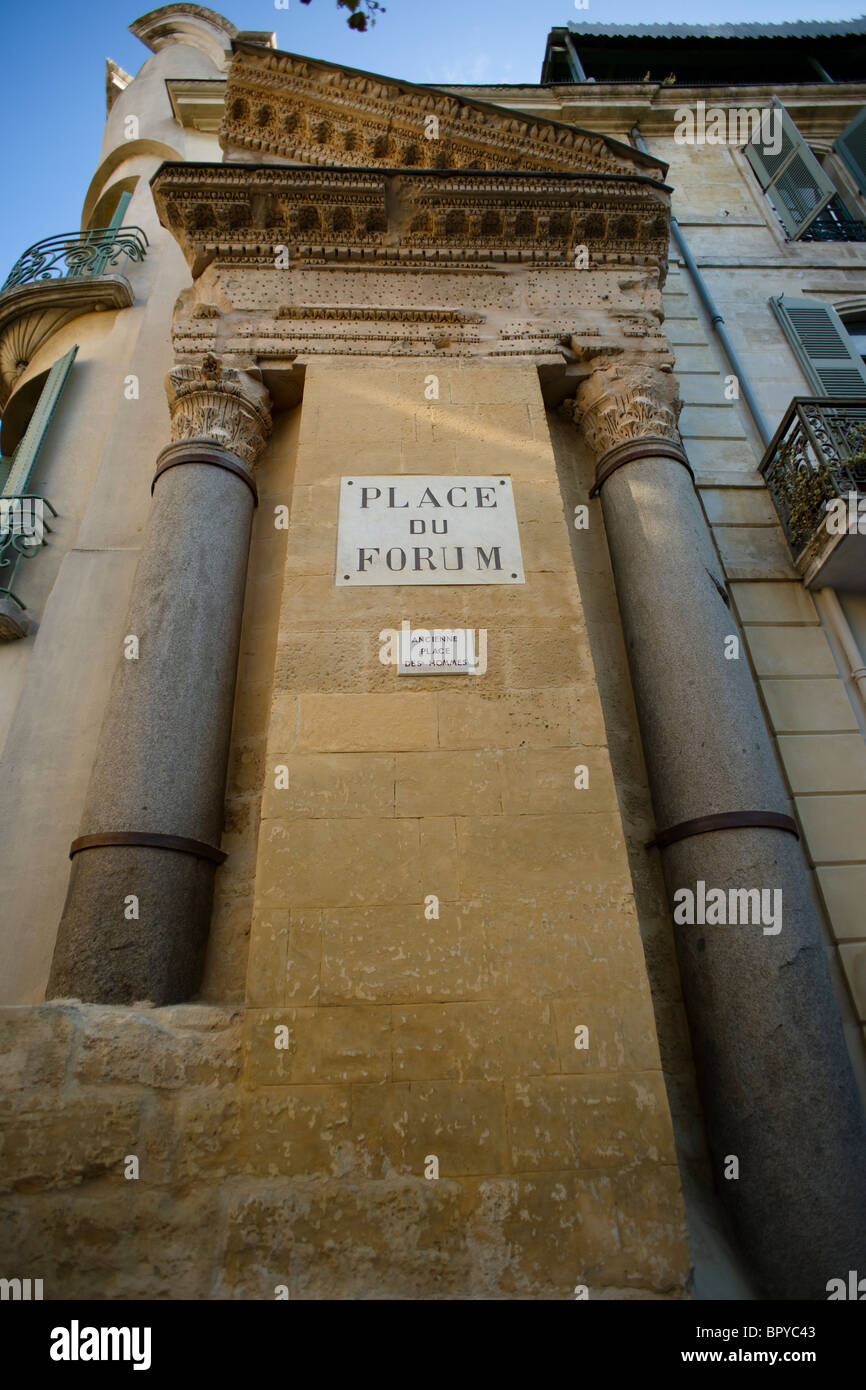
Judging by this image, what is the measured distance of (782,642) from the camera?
5.94m

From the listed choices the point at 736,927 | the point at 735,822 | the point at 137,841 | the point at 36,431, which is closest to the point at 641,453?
the point at 735,822


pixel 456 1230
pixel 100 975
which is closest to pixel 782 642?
pixel 456 1230

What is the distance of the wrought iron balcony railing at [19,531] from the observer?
5645mm

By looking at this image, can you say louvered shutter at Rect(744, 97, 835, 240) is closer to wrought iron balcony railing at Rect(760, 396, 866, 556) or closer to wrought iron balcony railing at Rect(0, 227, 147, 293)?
wrought iron balcony railing at Rect(760, 396, 866, 556)

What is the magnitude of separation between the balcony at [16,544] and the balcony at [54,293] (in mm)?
2905

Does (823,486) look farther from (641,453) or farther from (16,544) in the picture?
(16,544)

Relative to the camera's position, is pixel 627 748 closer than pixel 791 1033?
No

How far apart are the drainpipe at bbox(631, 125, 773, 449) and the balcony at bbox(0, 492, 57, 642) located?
653 centimetres

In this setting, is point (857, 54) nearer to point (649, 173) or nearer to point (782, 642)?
point (649, 173)

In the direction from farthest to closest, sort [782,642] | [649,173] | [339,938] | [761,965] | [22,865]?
[649,173] → [782,642] → [22,865] → [761,965] → [339,938]

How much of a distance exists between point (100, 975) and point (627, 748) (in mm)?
2998

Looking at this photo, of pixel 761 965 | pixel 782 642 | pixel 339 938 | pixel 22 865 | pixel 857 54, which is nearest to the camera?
pixel 339 938

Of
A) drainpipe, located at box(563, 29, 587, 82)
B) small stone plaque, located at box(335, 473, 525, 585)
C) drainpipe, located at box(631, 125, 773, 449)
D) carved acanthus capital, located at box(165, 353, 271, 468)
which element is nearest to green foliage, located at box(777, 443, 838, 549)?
drainpipe, located at box(631, 125, 773, 449)

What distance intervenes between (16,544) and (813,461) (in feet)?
21.7
